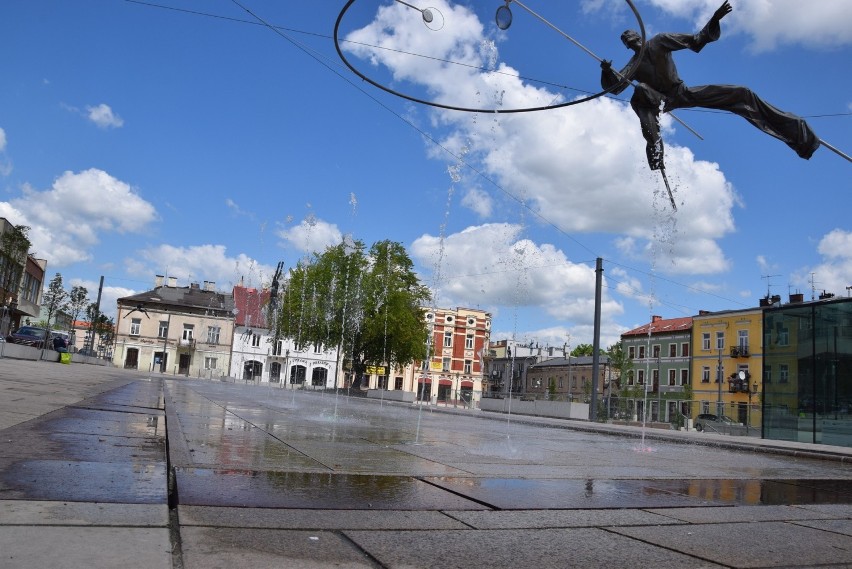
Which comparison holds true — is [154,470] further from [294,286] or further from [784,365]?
[294,286]

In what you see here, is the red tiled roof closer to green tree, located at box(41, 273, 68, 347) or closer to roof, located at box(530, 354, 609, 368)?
roof, located at box(530, 354, 609, 368)

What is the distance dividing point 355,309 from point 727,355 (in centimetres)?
3597

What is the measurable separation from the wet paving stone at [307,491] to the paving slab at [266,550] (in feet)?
2.06

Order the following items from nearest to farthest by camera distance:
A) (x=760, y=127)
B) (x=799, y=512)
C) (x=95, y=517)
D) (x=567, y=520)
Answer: (x=95, y=517) → (x=567, y=520) → (x=799, y=512) → (x=760, y=127)

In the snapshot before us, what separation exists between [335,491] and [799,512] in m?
3.43

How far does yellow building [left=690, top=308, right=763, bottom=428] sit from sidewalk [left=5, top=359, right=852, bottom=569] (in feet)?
184

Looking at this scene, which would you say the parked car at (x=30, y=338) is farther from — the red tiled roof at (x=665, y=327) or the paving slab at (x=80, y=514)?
the red tiled roof at (x=665, y=327)

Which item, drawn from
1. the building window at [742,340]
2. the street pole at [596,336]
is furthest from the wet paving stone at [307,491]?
the building window at [742,340]

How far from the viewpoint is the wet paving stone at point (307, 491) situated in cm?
367

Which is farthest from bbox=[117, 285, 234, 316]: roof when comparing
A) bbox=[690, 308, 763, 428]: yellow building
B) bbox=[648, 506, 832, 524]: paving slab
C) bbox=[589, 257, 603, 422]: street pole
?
bbox=[648, 506, 832, 524]: paving slab

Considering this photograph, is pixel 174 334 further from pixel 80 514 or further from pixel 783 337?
pixel 80 514

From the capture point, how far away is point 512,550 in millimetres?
3027

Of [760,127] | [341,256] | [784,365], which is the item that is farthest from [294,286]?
[760,127]

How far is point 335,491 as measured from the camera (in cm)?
423
